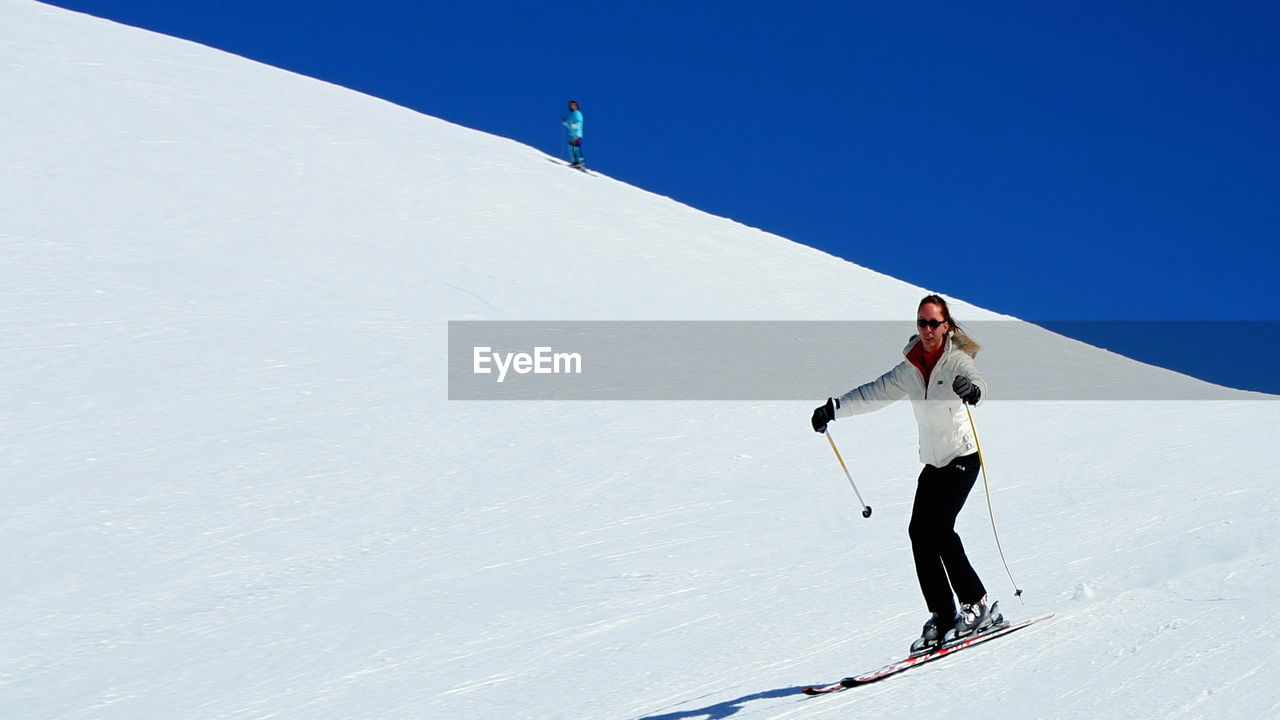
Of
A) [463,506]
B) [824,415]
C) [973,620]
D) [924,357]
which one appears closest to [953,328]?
[924,357]

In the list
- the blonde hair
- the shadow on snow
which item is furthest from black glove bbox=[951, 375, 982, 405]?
the shadow on snow

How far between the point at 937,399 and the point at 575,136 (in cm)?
1729

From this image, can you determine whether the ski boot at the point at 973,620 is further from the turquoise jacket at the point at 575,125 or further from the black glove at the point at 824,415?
the turquoise jacket at the point at 575,125

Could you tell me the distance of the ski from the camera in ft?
13.8

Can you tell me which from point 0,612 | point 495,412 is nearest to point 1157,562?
point 495,412

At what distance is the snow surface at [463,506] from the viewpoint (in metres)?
4.72

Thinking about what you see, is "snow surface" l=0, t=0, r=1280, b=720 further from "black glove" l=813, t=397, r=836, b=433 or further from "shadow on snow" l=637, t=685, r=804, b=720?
"black glove" l=813, t=397, r=836, b=433

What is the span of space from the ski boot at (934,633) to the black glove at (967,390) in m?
0.94

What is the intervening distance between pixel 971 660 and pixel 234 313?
8108 millimetres

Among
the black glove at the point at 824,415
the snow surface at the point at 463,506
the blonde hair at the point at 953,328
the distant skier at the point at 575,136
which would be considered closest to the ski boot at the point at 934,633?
the snow surface at the point at 463,506

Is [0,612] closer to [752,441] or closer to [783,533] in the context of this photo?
[783,533]

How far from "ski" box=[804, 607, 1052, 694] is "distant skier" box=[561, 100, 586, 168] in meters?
17.0

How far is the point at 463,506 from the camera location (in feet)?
24.0

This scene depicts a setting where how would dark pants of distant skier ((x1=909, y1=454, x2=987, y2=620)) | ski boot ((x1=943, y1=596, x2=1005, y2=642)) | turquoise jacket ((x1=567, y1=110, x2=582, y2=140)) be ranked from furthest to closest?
turquoise jacket ((x1=567, y1=110, x2=582, y2=140)) < ski boot ((x1=943, y1=596, x2=1005, y2=642)) < dark pants of distant skier ((x1=909, y1=454, x2=987, y2=620))
